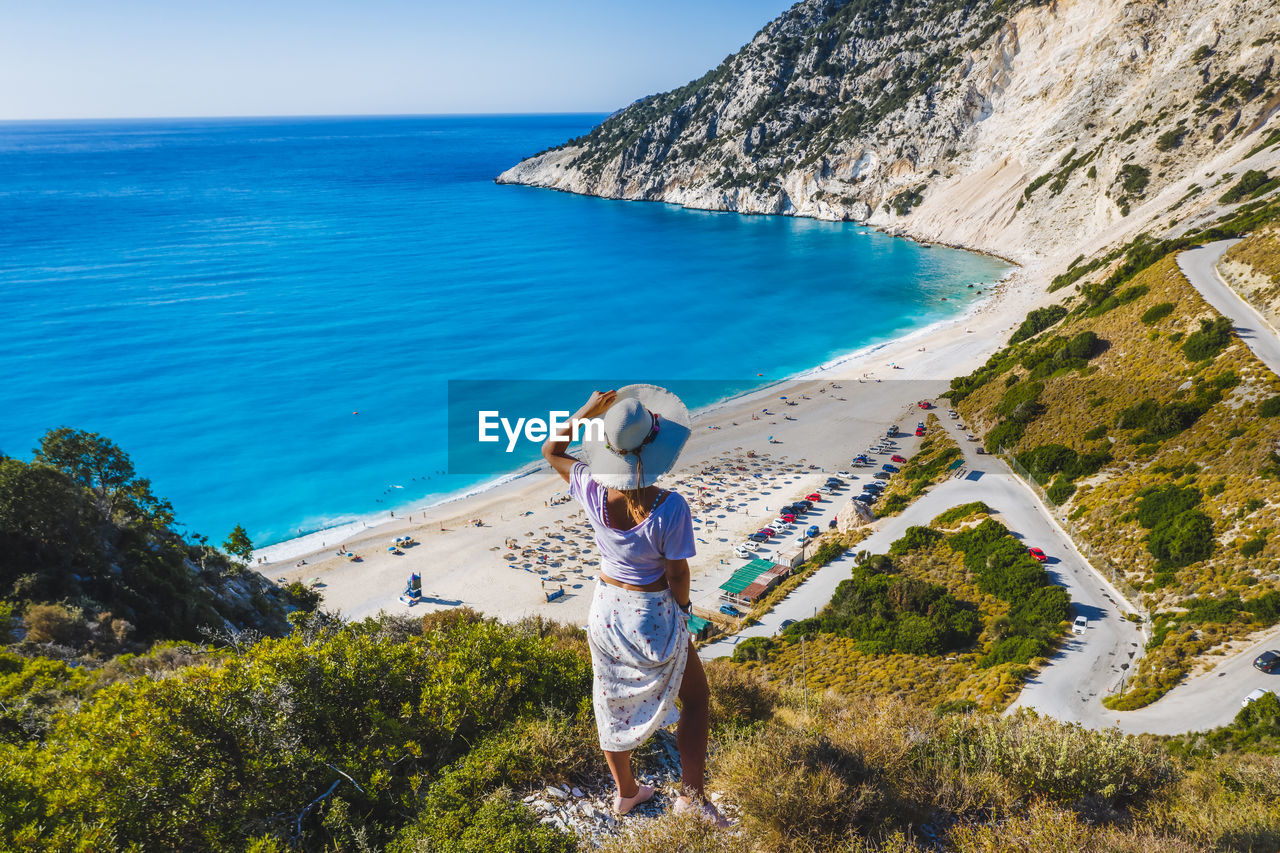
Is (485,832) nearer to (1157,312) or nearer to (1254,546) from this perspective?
(1254,546)

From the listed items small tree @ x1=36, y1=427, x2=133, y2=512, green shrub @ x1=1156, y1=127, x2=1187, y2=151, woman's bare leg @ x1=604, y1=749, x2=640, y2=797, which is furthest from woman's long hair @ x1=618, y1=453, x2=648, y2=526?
green shrub @ x1=1156, y1=127, x2=1187, y2=151

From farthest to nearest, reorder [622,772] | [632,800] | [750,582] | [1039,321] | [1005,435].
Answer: [1039,321] → [1005,435] → [750,582] → [632,800] → [622,772]

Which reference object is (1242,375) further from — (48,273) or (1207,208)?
(48,273)

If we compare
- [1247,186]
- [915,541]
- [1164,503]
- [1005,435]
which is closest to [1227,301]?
[1005,435]

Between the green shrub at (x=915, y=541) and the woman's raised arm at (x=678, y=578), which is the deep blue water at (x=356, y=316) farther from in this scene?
the woman's raised arm at (x=678, y=578)

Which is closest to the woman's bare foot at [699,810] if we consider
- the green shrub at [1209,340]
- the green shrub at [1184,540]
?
the green shrub at [1184,540]

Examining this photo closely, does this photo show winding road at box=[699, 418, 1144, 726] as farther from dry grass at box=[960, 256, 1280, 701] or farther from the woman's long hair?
the woman's long hair

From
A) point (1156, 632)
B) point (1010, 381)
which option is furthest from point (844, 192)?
point (1156, 632)

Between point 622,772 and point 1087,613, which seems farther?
point 1087,613
